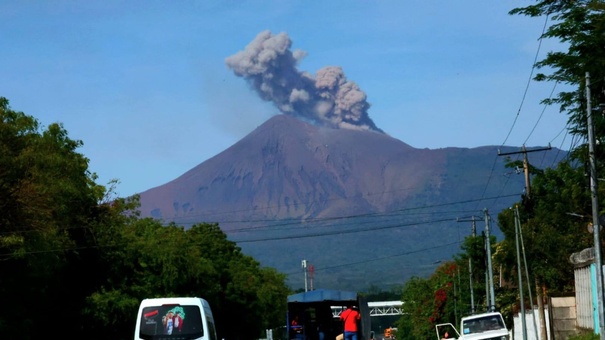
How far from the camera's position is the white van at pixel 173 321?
102ft

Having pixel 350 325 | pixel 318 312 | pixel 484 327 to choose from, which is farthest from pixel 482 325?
pixel 350 325

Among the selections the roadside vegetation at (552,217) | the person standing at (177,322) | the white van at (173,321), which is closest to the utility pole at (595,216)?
the roadside vegetation at (552,217)

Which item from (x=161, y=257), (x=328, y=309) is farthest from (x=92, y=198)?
(x=328, y=309)

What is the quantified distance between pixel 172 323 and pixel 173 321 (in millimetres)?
64

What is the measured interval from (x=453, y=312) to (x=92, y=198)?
62.0 m

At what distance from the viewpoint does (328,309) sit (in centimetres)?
4450

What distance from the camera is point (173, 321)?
31.2 meters

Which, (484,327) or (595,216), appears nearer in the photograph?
(595,216)

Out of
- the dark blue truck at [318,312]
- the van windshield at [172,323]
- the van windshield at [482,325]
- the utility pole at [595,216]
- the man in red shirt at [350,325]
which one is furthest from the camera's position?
the van windshield at [482,325]

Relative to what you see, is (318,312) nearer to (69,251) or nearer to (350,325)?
(350,325)

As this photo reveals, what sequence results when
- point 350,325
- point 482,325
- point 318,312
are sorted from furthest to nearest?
point 482,325 < point 318,312 < point 350,325

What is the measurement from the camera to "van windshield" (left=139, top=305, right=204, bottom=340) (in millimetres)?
31125

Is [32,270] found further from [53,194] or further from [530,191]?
[530,191]

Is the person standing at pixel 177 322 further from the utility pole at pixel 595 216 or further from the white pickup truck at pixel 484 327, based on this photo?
the white pickup truck at pixel 484 327
